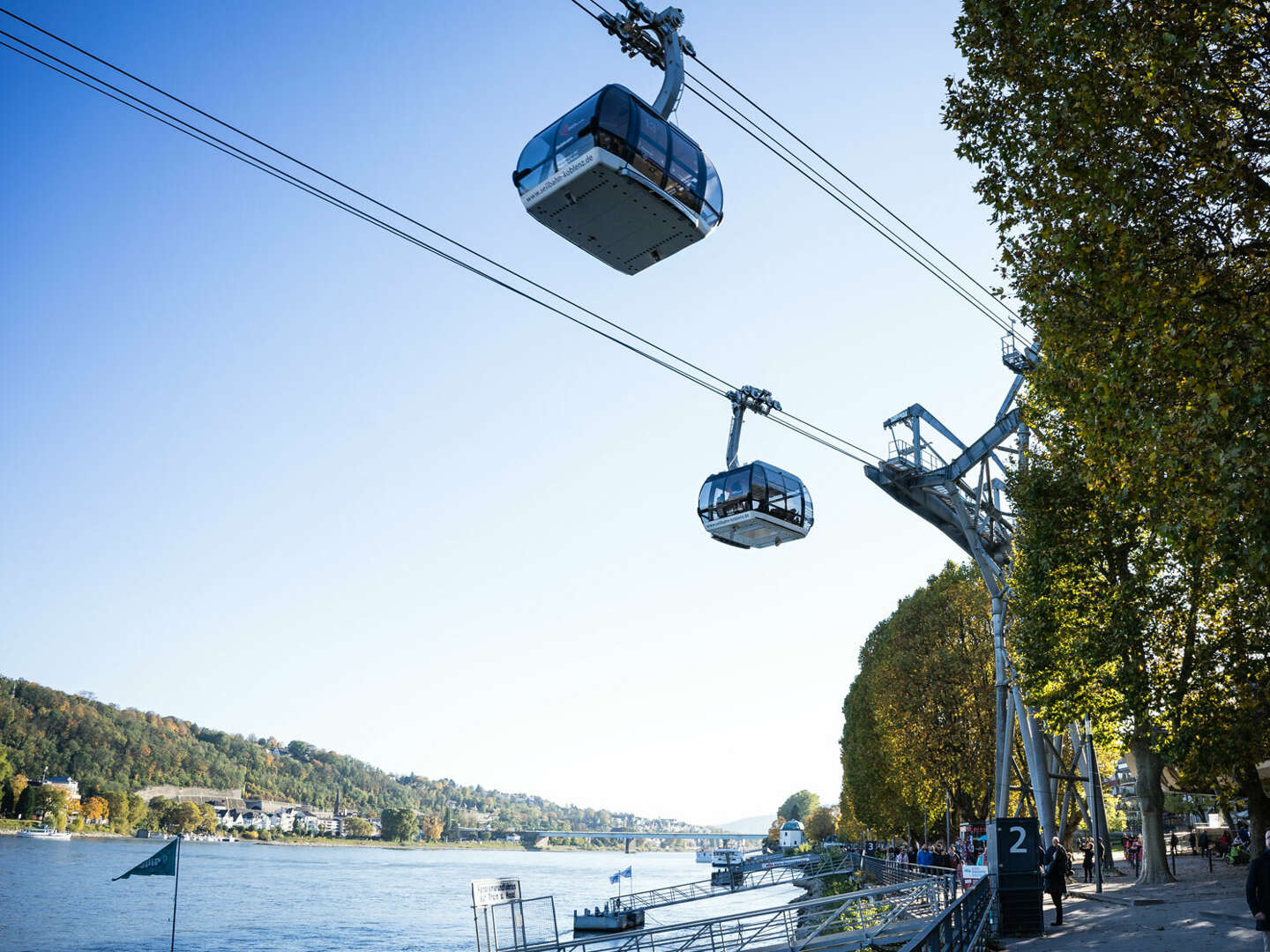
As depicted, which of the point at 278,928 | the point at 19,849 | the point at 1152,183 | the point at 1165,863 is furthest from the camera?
the point at 19,849

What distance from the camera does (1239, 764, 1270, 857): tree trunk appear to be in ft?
80.4

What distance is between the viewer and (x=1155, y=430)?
9.42 metres

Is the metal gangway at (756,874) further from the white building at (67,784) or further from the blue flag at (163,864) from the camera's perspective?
the white building at (67,784)

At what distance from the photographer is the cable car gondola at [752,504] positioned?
19875 mm

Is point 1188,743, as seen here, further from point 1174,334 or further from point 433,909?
Answer: point 433,909

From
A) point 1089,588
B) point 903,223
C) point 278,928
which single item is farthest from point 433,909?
point 903,223

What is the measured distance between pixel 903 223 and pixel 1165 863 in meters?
19.2

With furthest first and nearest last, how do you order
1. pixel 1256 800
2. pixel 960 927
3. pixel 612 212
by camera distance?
pixel 1256 800
pixel 612 212
pixel 960 927

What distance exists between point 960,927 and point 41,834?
143 meters

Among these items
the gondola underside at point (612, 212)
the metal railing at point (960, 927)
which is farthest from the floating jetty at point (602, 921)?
the gondola underside at point (612, 212)

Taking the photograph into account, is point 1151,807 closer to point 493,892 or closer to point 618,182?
point 493,892

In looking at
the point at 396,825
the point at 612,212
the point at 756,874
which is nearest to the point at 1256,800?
the point at 612,212

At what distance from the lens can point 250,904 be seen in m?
74.3

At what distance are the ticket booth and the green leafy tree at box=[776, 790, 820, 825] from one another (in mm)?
172935
